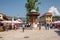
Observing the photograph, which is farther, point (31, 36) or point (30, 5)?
point (30, 5)

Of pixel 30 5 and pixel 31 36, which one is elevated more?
pixel 30 5

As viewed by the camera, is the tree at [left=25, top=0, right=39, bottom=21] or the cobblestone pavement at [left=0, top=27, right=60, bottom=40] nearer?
the cobblestone pavement at [left=0, top=27, right=60, bottom=40]

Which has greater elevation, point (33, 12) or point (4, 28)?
point (33, 12)

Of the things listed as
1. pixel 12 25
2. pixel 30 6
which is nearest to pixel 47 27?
pixel 12 25

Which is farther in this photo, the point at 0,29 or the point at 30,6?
the point at 30,6

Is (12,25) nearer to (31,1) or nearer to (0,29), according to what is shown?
(0,29)

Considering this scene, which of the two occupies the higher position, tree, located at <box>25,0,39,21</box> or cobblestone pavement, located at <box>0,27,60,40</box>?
tree, located at <box>25,0,39,21</box>

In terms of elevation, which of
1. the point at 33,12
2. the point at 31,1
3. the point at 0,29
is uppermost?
the point at 31,1

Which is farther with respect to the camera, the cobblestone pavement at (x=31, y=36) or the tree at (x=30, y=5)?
the tree at (x=30, y=5)

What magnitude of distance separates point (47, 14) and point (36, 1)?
48151 millimetres

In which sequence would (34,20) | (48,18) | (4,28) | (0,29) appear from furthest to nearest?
(48,18), (34,20), (4,28), (0,29)

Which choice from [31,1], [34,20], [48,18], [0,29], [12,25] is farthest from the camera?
[48,18]

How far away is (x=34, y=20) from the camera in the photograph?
55.2 m

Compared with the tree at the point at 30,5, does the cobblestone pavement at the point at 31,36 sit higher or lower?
lower
